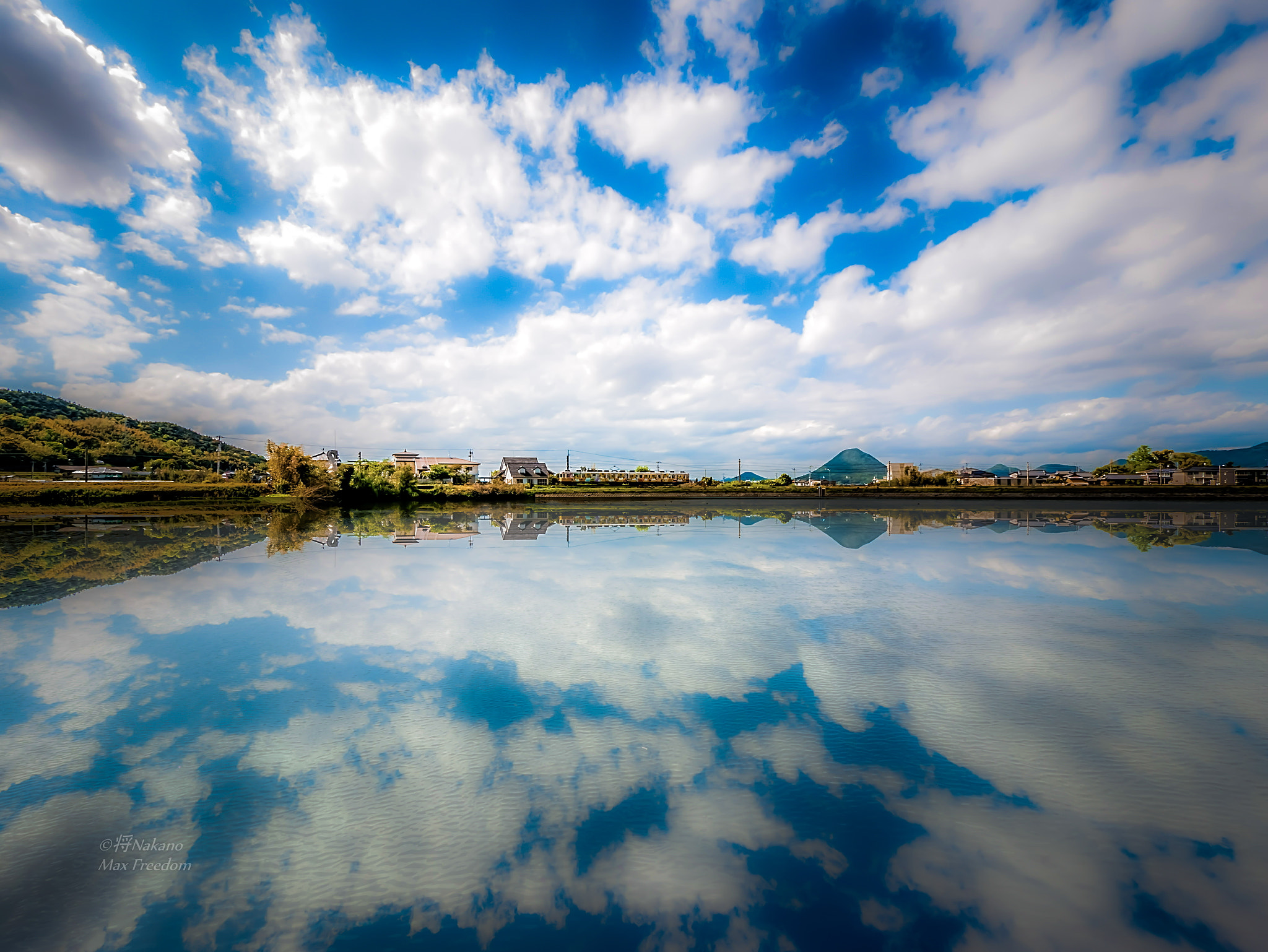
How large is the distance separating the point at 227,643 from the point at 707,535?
706 inches

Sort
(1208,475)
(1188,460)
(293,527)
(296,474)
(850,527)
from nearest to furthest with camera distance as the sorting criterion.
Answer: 1. (293,527)
2. (850,527)
3. (296,474)
4. (1208,475)
5. (1188,460)

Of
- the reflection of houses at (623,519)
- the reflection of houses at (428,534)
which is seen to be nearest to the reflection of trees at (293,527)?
the reflection of houses at (428,534)

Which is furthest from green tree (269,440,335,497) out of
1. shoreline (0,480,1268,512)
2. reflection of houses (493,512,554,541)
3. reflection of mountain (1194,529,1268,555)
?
reflection of mountain (1194,529,1268,555)

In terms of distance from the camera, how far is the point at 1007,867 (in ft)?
11.2

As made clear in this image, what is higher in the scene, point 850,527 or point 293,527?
point 293,527

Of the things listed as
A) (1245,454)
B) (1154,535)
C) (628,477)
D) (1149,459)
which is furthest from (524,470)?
(1245,454)

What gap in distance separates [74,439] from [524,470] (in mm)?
52285

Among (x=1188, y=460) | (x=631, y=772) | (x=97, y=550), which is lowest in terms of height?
(x=631, y=772)

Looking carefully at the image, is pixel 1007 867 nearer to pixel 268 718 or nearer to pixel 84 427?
pixel 268 718

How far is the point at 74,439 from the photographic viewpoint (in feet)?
186

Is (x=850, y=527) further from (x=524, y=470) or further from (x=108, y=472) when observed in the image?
(x=108, y=472)

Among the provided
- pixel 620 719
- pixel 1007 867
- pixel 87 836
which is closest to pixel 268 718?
pixel 87 836

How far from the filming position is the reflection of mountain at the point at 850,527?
20.5 metres

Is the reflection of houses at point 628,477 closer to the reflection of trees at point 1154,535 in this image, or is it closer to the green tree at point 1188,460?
the reflection of trees at point 1154,535
